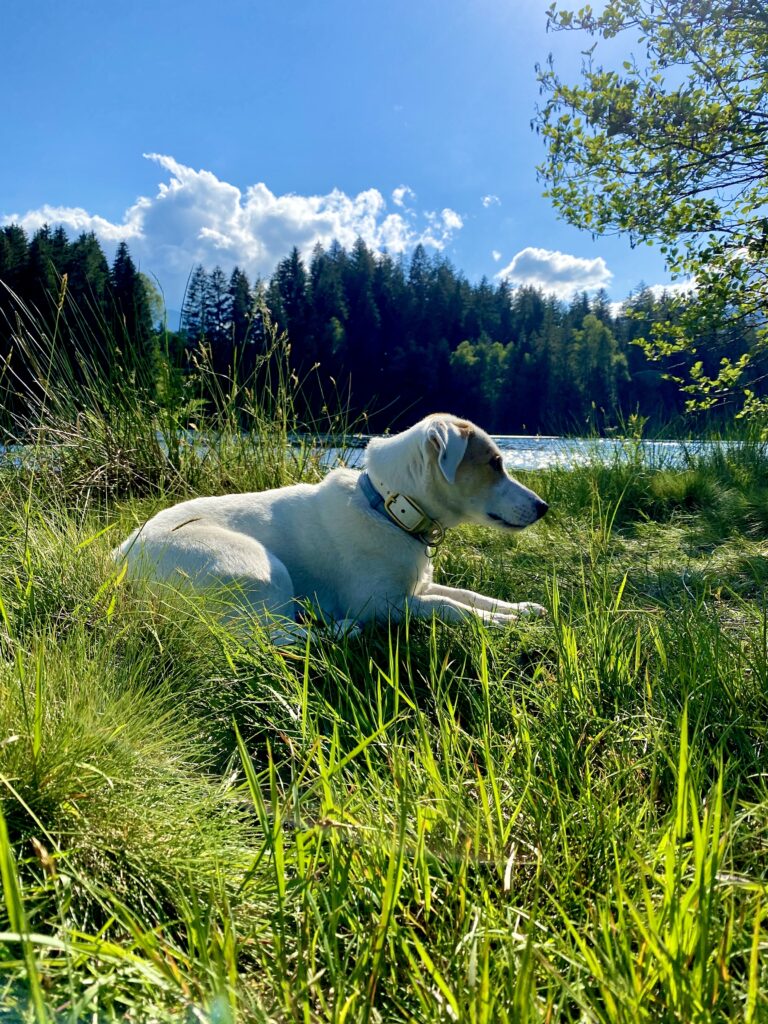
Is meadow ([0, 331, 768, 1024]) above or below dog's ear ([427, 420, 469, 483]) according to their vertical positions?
below

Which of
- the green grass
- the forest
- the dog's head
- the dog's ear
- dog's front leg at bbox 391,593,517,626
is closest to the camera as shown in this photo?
the green grass

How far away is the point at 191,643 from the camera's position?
7.85 feet

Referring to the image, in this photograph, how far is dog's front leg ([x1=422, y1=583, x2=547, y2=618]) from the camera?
3121 millimetres

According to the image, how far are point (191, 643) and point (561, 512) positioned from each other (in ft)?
13.5

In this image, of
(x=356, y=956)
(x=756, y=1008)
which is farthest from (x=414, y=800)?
(x=756, y=1008)

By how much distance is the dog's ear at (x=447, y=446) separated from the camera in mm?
3471

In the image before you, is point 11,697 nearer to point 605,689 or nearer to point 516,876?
point 516,876

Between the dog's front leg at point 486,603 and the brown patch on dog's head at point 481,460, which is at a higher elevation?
the brown patch on dog's head at point 481,460

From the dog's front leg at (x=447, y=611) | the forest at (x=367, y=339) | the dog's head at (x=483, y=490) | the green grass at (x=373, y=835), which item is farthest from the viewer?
the forest at (x=367, y=339)

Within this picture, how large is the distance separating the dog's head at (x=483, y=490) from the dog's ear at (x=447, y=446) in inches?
4.6

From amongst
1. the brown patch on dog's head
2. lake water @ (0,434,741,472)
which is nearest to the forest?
lake water @ (0,434,741,472)

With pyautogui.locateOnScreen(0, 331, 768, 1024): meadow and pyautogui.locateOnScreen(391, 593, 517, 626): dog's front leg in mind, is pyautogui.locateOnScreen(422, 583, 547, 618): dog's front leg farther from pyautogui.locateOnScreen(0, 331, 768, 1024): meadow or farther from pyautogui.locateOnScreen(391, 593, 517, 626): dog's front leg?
pyautogui.locateOnScreen(0, 331, 768, 1024): meadow

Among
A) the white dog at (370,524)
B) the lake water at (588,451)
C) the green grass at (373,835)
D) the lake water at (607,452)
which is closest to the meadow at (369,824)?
the green grass at (373,835)

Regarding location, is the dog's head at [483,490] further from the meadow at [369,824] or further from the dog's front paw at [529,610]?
the meadow at [369,824]
